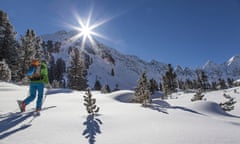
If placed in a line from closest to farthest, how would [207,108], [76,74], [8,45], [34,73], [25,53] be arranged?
[34,73] → [207,108] → [8,45] → [25,53] → [76,74]

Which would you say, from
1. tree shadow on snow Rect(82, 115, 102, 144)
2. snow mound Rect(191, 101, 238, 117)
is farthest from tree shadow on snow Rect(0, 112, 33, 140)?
snow mound Rect(191, 101, 238, 117)

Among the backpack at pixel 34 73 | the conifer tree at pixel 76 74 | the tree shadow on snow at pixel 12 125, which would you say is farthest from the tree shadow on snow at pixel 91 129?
the conifer tree at pixel 76 74

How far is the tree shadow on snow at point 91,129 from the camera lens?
11.6 feet

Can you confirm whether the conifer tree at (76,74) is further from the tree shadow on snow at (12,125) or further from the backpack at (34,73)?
the tree shadow on snow at (12,125)

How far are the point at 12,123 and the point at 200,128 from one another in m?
4.48

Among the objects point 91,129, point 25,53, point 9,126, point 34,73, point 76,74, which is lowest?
point 91,129

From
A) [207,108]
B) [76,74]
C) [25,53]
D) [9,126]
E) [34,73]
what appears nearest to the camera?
[9,126]

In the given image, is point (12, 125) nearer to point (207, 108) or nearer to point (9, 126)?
point (9, 126)

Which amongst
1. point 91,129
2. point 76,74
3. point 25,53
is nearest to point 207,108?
point 91,129

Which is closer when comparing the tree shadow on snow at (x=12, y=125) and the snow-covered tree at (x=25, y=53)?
the tree shadow on snow at (x=12, y=125)

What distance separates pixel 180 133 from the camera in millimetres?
3648

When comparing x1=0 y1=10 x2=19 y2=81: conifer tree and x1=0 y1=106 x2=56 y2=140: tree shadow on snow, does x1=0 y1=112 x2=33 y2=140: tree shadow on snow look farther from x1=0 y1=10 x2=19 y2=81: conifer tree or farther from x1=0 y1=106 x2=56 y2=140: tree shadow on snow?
x1=0 y1=10 x2=19 y2=81: conifer tree

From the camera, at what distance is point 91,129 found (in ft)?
13.3

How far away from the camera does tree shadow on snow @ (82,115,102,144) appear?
353 cm
